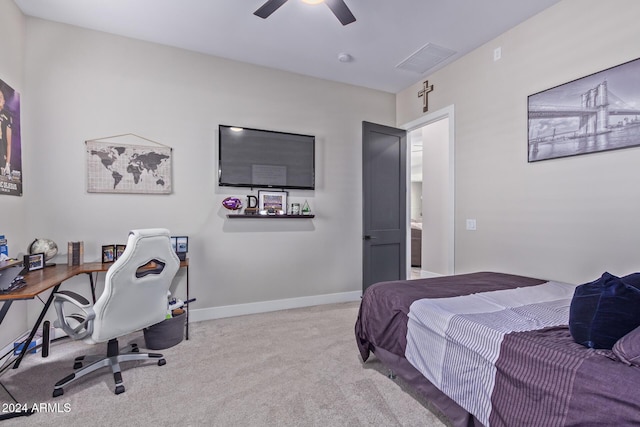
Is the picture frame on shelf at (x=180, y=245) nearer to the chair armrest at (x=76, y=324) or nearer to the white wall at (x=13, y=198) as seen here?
the chair armrest at (x=76, y=324)

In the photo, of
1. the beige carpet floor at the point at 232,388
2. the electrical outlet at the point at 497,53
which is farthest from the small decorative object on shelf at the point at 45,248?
the electrical outlet at the point at 497,53

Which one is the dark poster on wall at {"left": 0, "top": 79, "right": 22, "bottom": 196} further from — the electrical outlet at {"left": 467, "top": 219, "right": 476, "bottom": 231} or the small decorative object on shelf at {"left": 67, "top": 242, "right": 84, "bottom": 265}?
the electrical outlet at {"left": 467, "top": 219, "right": 476, "bottom": 231}

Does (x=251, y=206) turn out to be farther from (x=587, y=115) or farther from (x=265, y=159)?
(x=587, y=115)

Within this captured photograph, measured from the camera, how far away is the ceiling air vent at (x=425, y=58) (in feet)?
10.3

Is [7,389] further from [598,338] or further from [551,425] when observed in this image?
[598,338]

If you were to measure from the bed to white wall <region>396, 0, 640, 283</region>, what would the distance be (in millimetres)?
442

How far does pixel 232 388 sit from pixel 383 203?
275 cm

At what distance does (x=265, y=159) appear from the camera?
11.5 feet

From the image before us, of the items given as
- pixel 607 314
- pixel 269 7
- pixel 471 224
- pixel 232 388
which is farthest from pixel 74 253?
pixel 471 224

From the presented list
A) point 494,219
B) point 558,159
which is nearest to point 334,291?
point 494,219

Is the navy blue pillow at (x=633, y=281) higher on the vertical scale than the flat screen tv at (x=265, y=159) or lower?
lower

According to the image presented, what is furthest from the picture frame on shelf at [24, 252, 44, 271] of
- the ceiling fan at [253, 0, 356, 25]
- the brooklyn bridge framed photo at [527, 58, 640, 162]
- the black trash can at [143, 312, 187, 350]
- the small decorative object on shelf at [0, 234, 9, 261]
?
the brooklyn bridge framed photo at [527, 58, 640, 162]

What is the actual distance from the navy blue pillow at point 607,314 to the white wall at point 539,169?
1.28 metres

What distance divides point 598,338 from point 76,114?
4023mm
